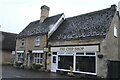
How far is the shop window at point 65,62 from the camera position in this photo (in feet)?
81.6

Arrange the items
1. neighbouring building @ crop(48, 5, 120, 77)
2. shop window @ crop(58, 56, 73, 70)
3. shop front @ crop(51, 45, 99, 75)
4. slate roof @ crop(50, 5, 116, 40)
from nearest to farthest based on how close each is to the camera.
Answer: neighbouring building @ crop(48, 5, 120, 77)
shop front @ crop(51, 45, 99, 75)
slate roof @ crop(50, 5, 116, 40)
shop window @ crop(58, 56, 73, 70)

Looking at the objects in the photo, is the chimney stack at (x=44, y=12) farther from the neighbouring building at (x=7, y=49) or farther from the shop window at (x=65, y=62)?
the neighbouring building at (x=7, y=49)

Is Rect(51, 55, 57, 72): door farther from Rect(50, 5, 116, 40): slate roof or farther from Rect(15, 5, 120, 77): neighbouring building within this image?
Rect(50, 5, 116, 40): slate roof

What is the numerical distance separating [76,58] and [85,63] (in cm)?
154

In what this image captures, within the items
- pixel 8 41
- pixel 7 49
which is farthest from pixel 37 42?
pixel 8 41

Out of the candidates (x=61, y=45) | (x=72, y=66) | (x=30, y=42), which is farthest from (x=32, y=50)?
(x=72, y=66)

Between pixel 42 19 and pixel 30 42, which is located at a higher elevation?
pixel 42 19

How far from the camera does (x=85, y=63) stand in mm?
22891

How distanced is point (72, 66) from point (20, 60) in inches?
519

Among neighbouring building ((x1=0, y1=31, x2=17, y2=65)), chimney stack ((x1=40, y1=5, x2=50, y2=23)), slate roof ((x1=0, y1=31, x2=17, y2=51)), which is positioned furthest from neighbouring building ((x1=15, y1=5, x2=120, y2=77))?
slate roof ((x1=0, y1=31, x2=17, y2=51))

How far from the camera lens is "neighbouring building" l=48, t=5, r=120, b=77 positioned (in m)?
21.5

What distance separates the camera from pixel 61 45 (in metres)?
26.1

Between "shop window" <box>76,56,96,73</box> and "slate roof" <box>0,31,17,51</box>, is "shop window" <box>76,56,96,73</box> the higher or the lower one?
the lower one

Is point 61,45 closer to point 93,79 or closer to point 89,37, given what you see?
point 89,37
